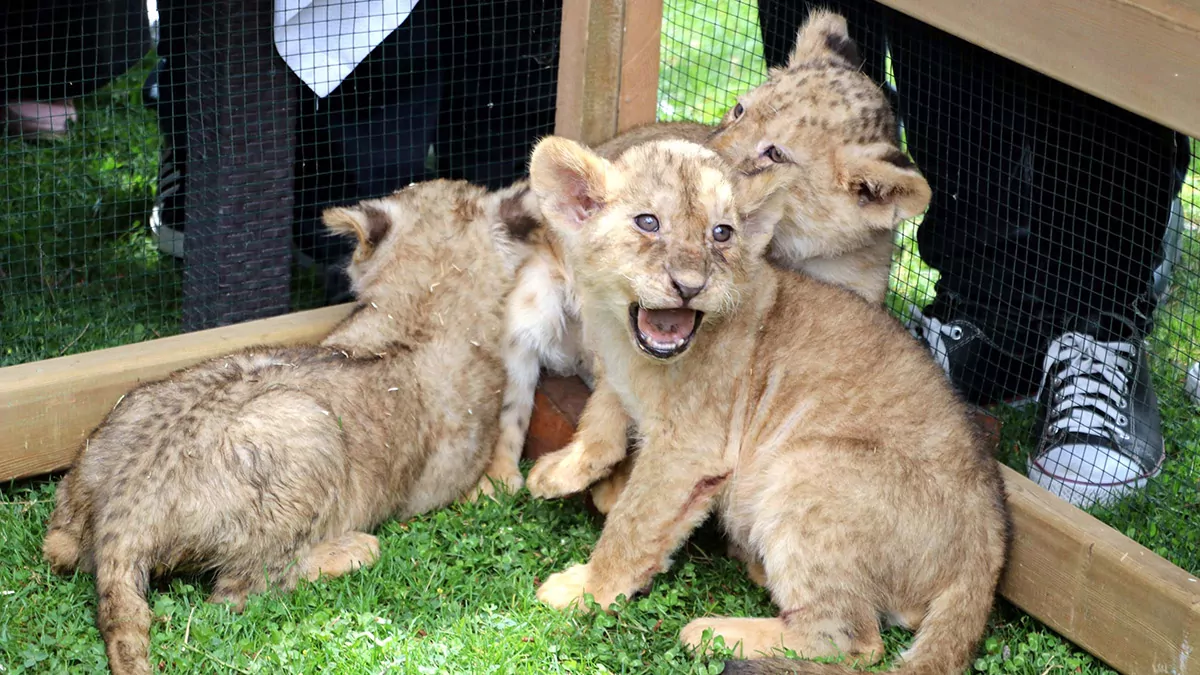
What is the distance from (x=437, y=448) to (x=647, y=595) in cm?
104

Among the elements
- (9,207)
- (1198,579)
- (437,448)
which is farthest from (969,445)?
(9,207)

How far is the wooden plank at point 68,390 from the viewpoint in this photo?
4.76 metres

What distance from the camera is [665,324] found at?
13.4 ft

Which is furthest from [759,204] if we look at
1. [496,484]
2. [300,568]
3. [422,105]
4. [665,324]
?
[422,105]

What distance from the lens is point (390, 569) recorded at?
4449 millimetres

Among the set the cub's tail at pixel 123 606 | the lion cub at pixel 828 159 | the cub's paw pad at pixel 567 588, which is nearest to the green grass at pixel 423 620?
the cub's paw pad at pixel 567 588

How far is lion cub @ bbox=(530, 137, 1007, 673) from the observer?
13.1ft

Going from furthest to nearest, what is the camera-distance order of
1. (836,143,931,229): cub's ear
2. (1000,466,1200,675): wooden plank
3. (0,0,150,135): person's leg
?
1. (0,0,150,135): person's leg
2. (836,143,931,229): cub's ear
3. (1000,466,1200,675): wooden plank

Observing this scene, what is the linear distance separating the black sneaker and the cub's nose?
1990mm

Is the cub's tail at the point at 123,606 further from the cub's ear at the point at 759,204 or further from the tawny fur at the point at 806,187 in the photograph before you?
the cub's ear at the point at 759,204

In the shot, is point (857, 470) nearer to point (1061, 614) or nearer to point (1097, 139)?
point (1061, 614)

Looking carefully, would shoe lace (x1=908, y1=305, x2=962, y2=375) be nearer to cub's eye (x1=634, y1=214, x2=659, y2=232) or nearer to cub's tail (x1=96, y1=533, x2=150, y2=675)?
cub's eye (x1=634, y1=214, x2=659, y2=232)

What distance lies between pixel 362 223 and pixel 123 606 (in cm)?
188

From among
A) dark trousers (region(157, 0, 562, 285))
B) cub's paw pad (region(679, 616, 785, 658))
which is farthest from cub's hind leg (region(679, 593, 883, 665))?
dark trousers (region(157, 0, 562, 285))
